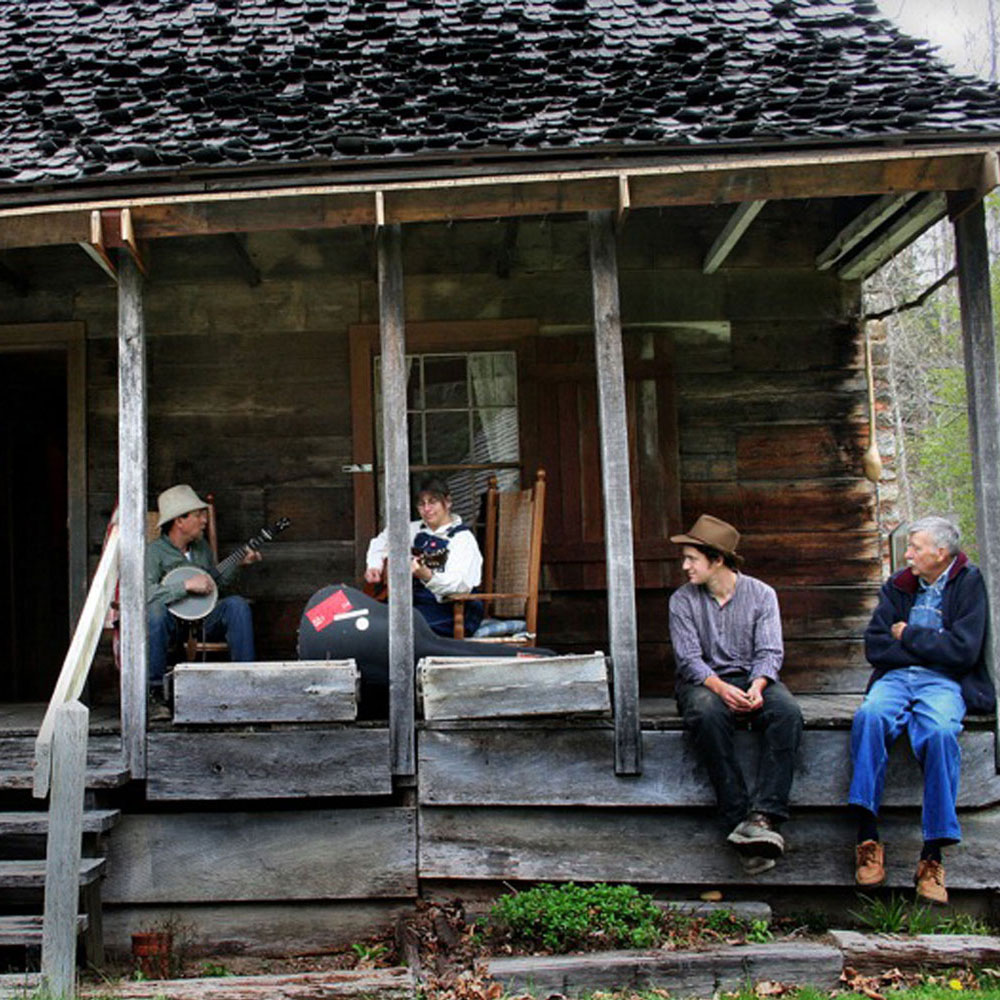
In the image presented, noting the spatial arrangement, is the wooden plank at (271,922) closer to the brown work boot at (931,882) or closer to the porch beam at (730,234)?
the brown work boot at (931,882)

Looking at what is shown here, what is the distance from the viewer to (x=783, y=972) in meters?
4.93

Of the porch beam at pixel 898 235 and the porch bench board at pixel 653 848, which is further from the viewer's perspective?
the porch beam at pixel 898 235

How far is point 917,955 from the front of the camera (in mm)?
5047

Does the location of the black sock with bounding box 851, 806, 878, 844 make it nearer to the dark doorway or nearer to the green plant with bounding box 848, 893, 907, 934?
the green plant with bounding box 848, 893, 907, 934

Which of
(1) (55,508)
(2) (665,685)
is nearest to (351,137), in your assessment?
(2) (665,685)

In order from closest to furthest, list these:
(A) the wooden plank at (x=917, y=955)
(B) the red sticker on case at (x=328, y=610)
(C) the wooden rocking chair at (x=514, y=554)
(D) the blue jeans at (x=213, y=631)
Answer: (A) the wooden plank at (x=917, y=955) < (B) the red sticker on case at (x=328, y=610) < (D) the blue jeans at (x=213, y=631) < (C) the wooden rocking chair at (x=514, y=554)

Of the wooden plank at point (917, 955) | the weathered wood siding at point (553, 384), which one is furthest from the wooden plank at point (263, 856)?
the wooden plank at point (917, 955)

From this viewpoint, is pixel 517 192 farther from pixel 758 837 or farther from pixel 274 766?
pixel 758 837

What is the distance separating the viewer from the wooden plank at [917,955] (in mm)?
5039

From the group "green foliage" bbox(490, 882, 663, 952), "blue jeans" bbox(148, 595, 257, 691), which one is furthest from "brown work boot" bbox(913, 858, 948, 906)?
"blue jeans" bbox(148, 595, 257, 691)

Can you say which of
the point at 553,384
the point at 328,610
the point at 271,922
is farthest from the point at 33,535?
the point at 271,922

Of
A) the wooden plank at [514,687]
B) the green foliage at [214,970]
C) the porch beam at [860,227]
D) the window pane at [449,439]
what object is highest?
the porch beam at [860,227]

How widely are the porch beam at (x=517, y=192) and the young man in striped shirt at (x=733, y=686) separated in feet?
5.05

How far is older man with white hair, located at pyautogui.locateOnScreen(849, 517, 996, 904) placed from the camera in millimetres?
5324
